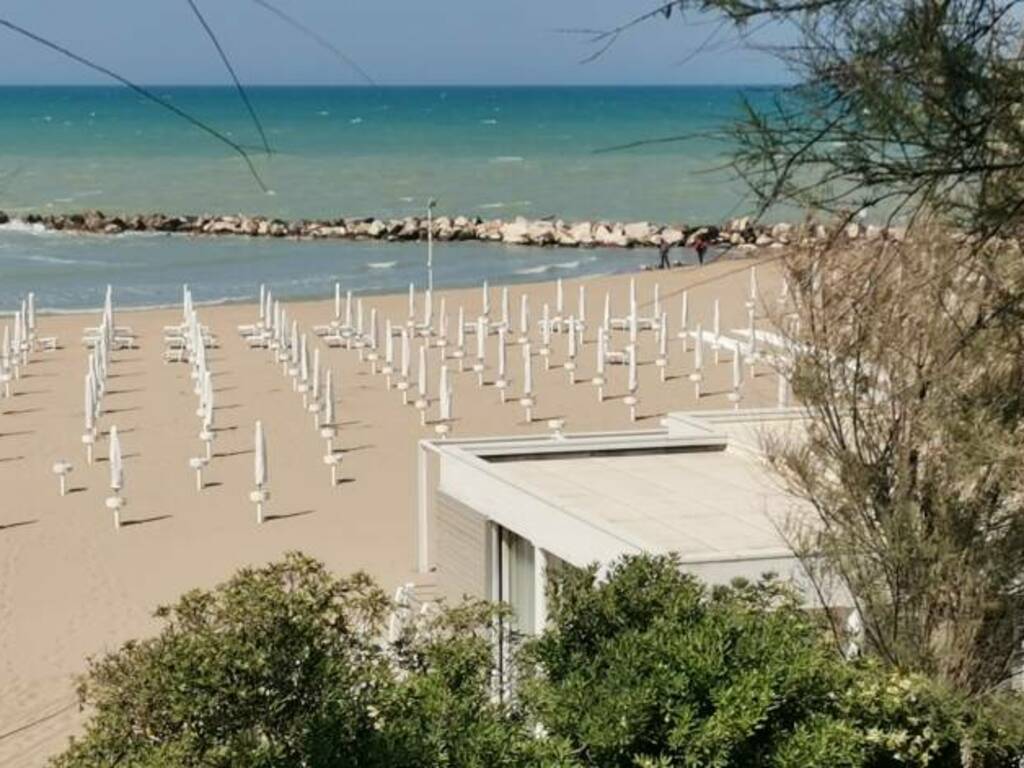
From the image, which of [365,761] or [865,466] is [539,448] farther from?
[365,761]

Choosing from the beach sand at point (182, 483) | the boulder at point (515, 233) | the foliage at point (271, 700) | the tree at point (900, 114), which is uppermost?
the tree at point (900, 114)

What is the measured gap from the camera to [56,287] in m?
42.5

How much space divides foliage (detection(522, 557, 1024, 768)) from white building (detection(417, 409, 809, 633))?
74.1 inches

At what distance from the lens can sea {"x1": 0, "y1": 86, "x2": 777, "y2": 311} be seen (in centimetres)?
3959

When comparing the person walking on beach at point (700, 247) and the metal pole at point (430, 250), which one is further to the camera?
the person walking on beach at point (700, 247)

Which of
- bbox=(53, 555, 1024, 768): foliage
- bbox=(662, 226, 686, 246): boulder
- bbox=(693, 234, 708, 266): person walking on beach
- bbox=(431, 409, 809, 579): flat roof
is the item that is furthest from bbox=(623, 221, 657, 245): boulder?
bbox=(53, 555, 1024, 768): foliage

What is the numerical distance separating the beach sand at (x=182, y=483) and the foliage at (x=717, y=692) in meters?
2.25

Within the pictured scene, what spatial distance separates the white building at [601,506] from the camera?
388 inches

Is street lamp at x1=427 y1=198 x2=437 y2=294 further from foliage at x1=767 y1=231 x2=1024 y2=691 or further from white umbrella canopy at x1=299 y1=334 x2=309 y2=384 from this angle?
foliage at x1=767 y1=231 x2=1024 y2=691

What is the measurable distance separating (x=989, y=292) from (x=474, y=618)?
8.19ft

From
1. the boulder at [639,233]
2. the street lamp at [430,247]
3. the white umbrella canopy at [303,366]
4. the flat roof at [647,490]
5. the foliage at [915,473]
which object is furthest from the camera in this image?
the boulder at [639,233]

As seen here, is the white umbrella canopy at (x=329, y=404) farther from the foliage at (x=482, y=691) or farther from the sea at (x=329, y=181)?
the foliage at (x=482, y=691)

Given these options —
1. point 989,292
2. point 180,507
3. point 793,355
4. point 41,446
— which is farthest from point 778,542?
point 41,446

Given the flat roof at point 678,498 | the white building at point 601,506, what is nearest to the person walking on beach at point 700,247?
the white building at point 601,506
